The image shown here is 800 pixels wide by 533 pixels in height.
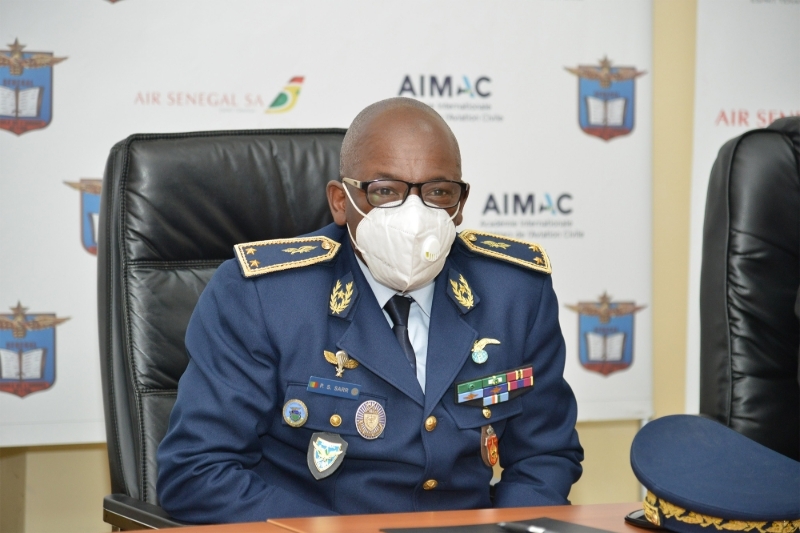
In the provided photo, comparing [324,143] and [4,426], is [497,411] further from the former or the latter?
[4,426]

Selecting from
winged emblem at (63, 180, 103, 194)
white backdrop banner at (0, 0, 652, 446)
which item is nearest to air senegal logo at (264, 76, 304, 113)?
white backdrop banner at (0, 0, 652, 446)

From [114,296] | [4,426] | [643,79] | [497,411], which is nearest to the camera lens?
[497,411]

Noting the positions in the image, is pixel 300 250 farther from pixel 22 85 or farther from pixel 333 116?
pixel 22 85

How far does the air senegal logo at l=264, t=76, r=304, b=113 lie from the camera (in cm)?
278

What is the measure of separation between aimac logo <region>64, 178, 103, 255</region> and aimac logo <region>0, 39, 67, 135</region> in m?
0.24

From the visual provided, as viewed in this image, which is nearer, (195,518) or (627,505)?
(627,505)

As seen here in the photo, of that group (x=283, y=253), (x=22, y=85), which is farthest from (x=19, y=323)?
(x=283, y=253)

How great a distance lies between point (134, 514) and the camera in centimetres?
143

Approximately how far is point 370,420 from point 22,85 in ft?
5.85

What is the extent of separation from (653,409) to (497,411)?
1.69 m

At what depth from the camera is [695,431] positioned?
3.72ft

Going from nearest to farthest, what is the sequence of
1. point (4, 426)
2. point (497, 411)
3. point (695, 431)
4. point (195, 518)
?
point (695, 431) → point (195, 518) → point (497, 411) → point (4, 426)

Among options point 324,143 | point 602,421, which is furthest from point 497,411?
A: point 602,421

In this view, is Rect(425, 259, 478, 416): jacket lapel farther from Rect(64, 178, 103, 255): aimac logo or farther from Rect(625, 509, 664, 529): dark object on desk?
Rect(64, 178, 103, 255): aimac logo
